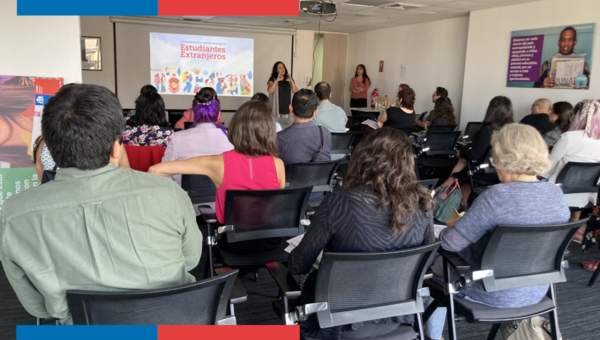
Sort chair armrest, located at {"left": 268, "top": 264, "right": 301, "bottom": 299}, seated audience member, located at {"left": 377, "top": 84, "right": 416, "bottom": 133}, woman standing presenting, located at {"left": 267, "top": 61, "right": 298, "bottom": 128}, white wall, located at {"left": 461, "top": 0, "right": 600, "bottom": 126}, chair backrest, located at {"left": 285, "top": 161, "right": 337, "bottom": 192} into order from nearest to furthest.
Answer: chair armrest, located at {"left": 268, "top": 264, "right": 301, "bottom": 299}
chair backrest, located at {"left": 285, "top": 161, "right": 337, "bottom": 192}
seated audience member, located at {"left": 377, "top": 84, "right": 416, "bottom": 133}
white wall, located at {"left": 461, "top": 0, "right": 600, "bottom": 126}
woman standing presenting, located at {"left": 267, "top": 61, "right": 298, "bottom": 128}

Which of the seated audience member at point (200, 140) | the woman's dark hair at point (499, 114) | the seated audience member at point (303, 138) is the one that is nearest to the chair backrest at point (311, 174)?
the seated audience member at point (303, 138)

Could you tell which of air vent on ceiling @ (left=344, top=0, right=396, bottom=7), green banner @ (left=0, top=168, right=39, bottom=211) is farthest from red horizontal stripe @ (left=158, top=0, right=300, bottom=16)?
green banner @ (left=0, top=168, right=39, bottom=211)

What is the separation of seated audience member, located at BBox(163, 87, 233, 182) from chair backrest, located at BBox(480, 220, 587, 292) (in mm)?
1799

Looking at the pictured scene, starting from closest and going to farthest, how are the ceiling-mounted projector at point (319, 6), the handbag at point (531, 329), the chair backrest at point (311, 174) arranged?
the handbag at point (531, 329), the chair backrest at point (311, 174), the ceiling-mounted projector at point (319, 6)

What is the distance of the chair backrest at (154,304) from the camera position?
112 cm

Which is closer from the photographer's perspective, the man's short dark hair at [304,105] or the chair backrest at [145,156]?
the chair backrest at [145,156]

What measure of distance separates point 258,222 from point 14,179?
89.5 inches

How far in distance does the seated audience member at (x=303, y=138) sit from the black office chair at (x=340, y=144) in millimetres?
1269

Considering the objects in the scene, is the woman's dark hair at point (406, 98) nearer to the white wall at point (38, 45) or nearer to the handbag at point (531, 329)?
the white wall at point (38, 45)

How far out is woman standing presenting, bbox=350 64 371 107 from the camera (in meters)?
10.2

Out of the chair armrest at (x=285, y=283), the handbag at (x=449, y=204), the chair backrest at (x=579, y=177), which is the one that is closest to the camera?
the chair armrest at (x=285, y=283)

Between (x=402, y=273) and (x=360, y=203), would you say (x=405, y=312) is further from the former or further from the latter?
(x=360, y=203)

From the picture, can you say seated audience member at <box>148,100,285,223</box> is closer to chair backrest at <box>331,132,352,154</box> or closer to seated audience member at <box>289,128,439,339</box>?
seated audience member at <box>289,128,439,339</box>

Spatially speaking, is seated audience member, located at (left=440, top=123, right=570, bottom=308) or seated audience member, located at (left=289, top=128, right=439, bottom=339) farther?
seated audience member, located at (left=440, top=123, right=570, bottom=308)
